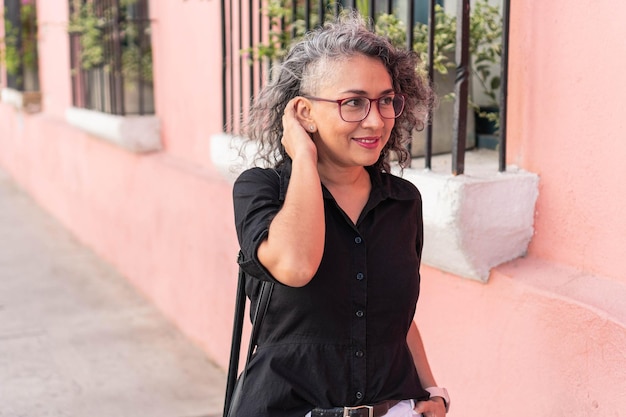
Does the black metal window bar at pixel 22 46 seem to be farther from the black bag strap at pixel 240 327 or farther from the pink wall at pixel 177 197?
the black bag strap at pixel 240 327

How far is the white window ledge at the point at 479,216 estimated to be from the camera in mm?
2711

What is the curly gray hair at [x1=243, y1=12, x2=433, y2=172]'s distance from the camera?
6.56ft

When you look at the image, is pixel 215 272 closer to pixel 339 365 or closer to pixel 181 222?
pixel 181 222

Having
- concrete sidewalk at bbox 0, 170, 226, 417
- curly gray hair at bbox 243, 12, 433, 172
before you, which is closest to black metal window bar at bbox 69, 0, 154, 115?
concrete sidewalk at bbox 0, 170, 226, 417

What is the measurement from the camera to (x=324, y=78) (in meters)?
1.99

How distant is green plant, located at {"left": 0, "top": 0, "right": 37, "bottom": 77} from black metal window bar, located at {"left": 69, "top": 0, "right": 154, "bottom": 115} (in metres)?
3.33

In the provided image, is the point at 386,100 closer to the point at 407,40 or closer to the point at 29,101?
the point at 407,40

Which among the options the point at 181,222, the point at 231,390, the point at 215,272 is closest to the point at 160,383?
the point at 215,272

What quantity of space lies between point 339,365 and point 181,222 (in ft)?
11.9

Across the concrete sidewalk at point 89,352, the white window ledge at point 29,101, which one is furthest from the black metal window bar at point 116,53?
the white window ledge at point 29,101

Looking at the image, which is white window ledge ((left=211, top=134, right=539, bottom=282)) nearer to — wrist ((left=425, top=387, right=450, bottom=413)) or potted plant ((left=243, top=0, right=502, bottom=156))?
potted plant ((left=243, top=0, right=502, bottom=156))

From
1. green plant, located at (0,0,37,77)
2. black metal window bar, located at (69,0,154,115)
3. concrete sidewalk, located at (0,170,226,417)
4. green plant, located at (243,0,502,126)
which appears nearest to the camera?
green plant, located at (243,0,502,126)

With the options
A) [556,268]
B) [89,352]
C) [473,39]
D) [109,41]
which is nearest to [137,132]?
[109,41]

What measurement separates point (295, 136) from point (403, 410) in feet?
2.10
